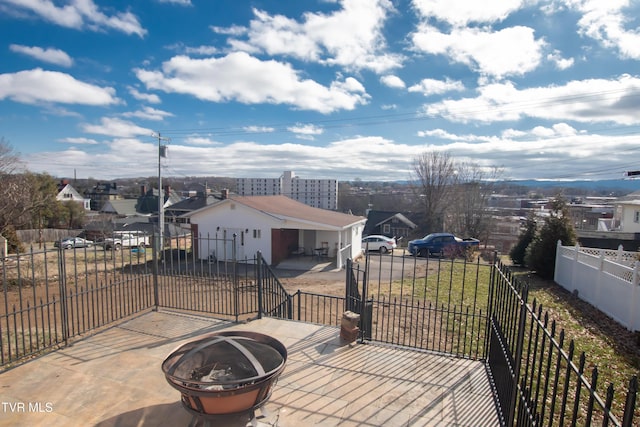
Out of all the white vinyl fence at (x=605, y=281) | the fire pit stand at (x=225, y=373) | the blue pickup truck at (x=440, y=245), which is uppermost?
the fire pit stand at (x=225, y=373)

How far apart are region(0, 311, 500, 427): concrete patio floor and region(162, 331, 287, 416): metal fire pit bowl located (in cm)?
42

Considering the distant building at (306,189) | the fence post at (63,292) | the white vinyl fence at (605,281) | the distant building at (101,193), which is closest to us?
the fence post at (63,292)

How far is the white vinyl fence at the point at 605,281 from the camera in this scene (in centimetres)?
805

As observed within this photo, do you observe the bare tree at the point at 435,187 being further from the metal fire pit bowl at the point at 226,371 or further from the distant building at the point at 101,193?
the distant building at the point at 101,193

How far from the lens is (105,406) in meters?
3.91

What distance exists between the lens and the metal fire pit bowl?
122 inches

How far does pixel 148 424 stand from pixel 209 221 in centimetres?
1719

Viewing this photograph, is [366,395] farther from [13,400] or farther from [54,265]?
[54,265]

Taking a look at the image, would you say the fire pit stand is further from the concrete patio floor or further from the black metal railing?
the black metal railing

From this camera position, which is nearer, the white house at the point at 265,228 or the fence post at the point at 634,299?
the fence post at the point at 634,299

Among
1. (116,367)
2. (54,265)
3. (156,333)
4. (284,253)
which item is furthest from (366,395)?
(54,265)

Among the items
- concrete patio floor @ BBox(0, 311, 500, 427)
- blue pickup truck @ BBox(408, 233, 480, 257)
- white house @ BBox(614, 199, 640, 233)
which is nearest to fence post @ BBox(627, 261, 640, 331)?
concrete patio floor @ BBox(0, 311, 500, 427)

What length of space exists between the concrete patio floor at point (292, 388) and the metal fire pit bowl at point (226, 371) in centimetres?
42

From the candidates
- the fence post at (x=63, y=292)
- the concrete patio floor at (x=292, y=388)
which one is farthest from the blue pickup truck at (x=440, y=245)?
the fence post at (x=63, y=292)
